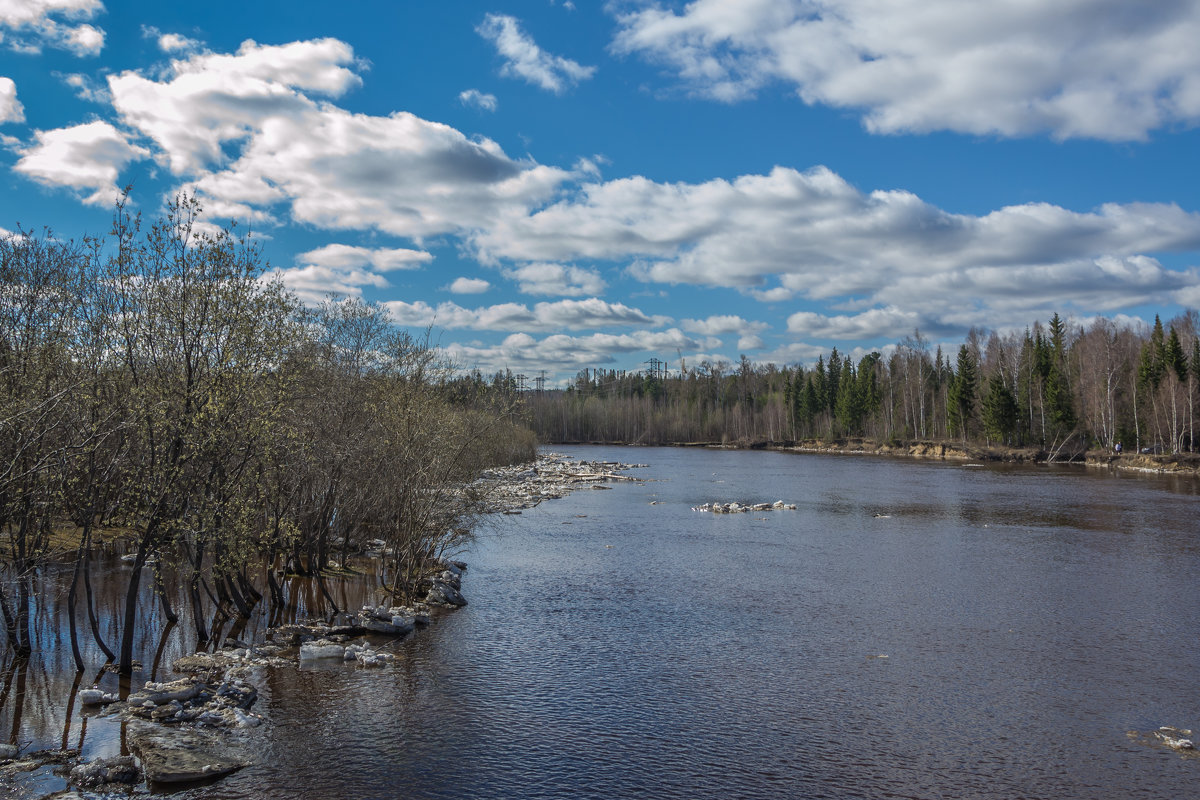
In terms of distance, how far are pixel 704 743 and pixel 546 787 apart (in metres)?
2.93

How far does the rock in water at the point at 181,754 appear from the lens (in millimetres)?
10586

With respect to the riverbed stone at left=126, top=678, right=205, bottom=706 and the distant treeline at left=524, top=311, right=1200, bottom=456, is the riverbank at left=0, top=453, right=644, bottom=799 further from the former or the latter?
the distant treeline at left=524, top=311, right=1200, bottom=456

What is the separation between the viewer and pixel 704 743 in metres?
12.3

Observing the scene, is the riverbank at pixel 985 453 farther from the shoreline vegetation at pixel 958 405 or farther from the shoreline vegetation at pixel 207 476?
the shoreline vegetation at pixel 207 476

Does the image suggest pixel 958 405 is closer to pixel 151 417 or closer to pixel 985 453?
pixel 985 453

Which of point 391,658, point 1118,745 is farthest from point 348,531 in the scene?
point 1118,745

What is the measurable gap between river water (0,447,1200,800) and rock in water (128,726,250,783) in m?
0.38

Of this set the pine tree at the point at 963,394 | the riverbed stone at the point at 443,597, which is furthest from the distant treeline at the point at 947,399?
the riverbed stone at the point at 443,597

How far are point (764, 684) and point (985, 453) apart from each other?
279 ft

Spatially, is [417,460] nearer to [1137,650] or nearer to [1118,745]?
[1118,745]

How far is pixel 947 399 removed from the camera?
4008 inches

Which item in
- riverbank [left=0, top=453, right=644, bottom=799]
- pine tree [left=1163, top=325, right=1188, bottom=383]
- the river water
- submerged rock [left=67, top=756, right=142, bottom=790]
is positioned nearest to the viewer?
submerged rock [left=67, top=756, right=142, bottom=790]

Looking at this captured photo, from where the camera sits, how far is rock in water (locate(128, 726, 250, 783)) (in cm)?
1059

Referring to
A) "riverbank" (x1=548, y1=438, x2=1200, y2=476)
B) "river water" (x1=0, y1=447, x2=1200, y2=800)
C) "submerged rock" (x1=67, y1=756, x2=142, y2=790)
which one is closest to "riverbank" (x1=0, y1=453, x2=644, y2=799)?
"submerged rock" (x1=67, y1=756, x2=142, y2=790)
